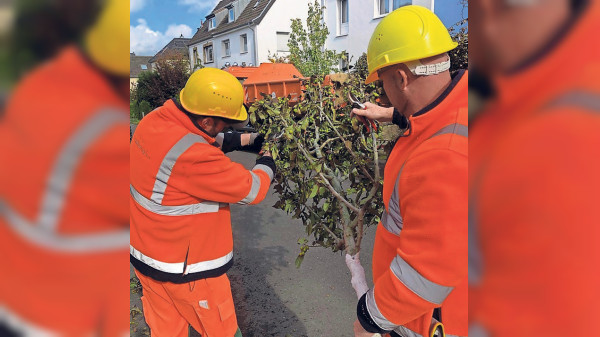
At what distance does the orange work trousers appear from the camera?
8.49ft

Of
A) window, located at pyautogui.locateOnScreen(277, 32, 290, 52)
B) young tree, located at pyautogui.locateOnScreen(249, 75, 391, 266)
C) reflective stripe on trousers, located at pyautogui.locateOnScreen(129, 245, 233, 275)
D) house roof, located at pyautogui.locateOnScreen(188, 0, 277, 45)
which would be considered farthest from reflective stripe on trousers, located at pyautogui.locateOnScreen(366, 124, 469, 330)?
window, located at pyautogui.locateOnScreen(277, 32, 290, 52)

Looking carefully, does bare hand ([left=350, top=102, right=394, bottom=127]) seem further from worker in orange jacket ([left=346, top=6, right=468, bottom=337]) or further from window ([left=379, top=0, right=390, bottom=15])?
window ([left=379, top=0, right=390, bottom=15])

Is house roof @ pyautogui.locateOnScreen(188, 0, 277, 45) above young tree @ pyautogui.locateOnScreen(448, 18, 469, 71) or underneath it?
above

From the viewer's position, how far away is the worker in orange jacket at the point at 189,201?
2.41 m

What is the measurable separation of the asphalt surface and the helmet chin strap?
2.94 meters

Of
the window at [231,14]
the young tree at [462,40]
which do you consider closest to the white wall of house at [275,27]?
the window at [231,14]

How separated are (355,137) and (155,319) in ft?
6.39

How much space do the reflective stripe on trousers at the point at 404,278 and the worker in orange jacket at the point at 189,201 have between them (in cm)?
120
